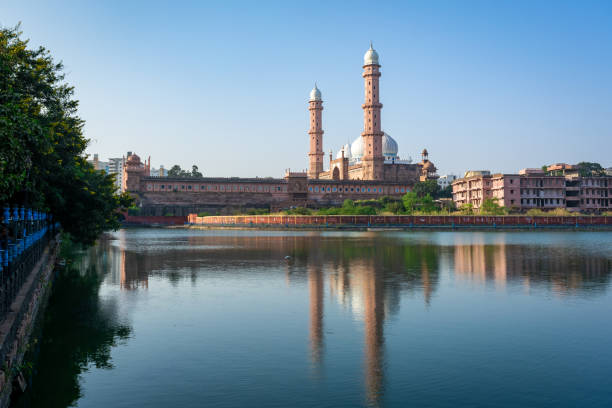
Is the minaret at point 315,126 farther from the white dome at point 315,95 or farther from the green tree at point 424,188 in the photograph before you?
the green tree at point 424,188

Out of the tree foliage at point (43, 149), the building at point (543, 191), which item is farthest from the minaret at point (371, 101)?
the tree foliage at point (43, 149)

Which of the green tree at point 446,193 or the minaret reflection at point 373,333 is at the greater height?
the green tree at point 446,193

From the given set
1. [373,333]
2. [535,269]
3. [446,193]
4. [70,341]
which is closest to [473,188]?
[446,193]

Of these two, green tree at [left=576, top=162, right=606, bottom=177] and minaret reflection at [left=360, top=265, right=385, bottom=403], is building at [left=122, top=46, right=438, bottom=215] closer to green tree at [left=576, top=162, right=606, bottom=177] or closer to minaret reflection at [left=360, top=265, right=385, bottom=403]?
green tree at [left=576, top=162, right=606, bottom=177]

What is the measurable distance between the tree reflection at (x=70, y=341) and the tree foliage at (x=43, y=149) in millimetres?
2943

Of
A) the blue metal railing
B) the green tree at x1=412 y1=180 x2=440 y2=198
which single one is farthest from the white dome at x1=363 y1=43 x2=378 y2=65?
the blue metal railing

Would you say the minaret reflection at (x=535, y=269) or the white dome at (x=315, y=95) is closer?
the minaret reflection at (x=535, y=269)

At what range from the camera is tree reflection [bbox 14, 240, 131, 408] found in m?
9.01

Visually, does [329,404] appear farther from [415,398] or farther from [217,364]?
[217,364]

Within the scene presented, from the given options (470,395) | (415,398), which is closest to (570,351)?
(470,395)

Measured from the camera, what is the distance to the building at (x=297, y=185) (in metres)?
97.2

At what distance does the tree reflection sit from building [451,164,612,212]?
7798cm

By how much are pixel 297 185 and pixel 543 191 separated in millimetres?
41728

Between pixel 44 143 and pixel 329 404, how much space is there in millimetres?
6146
